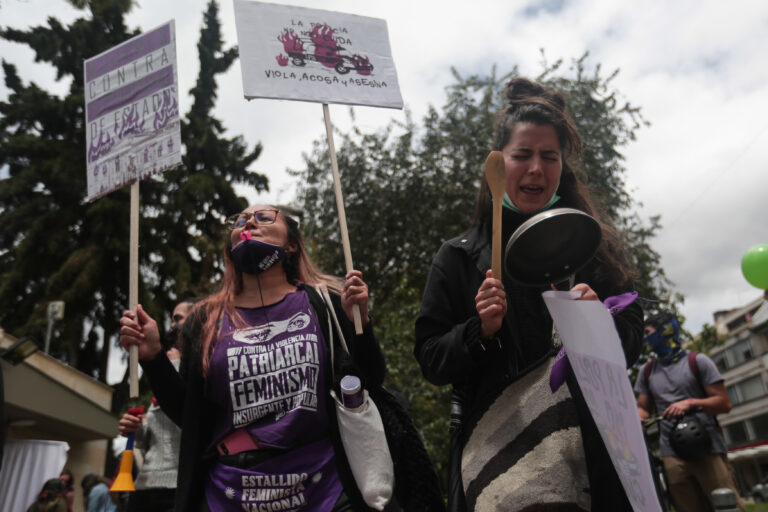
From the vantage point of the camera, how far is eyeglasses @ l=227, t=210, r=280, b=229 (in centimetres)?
286

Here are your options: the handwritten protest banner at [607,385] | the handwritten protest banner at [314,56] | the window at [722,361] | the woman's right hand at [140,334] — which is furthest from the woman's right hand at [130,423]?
the window at [722,361]

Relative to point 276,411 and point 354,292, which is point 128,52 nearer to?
point 354,292

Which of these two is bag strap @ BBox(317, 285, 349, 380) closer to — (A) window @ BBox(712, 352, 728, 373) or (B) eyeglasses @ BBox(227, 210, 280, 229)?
(B) eyeglasses @ BBox(227, 210, 280, 229)

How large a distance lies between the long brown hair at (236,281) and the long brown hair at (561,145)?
85 cm

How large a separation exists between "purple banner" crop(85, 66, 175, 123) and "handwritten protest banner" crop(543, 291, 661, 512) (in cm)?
239

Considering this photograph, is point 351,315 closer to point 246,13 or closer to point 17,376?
point 246,13

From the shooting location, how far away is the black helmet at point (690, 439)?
15.0 ft

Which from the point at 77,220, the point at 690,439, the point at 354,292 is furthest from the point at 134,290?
the point at 77,220

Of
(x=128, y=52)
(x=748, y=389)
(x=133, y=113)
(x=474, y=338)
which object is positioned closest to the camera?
(x=474, y=338)

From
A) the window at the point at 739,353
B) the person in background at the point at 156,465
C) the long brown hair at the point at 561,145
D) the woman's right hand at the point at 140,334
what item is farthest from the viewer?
the window at the point at 739,353

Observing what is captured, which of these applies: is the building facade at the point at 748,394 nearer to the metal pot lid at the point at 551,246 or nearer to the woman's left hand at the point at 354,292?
the woman's left hand at the point at 354,292

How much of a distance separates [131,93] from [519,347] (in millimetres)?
2443

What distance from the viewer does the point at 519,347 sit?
198cm

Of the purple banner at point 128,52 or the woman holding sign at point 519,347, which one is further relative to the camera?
the purple banner at point 128,52
